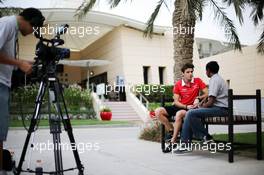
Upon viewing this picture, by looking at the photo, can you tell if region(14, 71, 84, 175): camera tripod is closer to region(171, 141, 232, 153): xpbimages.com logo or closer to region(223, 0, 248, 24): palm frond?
region(171, 141, 232, 153): xpbimages.com logo

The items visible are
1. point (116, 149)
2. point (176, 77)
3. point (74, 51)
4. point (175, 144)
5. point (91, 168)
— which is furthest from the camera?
point (74, 51)

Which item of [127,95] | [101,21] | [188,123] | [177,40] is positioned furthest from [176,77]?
[101,21]

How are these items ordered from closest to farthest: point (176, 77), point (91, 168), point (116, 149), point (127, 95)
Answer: point (91, 168), point (116, 149), point (176, 77), point (127, 95)

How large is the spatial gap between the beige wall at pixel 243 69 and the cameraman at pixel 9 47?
1180 inches

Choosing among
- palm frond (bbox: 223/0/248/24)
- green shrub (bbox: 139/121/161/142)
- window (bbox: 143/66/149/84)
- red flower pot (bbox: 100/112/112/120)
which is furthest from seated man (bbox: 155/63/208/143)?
window (bbox: 143/66/149/84)

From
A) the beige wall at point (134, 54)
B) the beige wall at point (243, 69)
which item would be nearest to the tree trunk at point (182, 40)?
the beige wall at point (134, 54)

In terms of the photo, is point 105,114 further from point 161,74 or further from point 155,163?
point 155,163

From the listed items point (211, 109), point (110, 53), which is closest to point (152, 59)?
point (110, 53)

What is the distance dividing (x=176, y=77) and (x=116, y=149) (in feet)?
9.60

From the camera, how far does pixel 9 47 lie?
3898 mm

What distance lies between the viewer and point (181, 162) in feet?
17.9

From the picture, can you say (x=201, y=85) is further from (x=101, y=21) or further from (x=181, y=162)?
(x=101, y=21)

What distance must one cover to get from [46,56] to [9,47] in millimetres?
366

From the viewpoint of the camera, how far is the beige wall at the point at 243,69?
1288 inches
